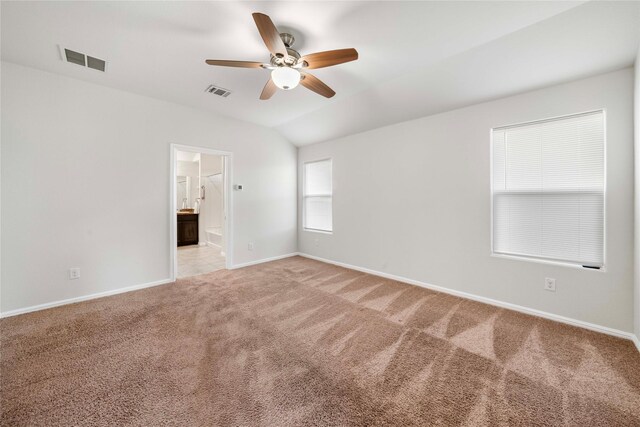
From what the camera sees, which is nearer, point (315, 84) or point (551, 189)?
point (315, 84)

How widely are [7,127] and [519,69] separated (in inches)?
215

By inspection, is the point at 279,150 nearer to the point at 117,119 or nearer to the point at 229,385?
the point at 117,119

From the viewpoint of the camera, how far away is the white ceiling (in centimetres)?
184

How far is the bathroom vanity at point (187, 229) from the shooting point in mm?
6660

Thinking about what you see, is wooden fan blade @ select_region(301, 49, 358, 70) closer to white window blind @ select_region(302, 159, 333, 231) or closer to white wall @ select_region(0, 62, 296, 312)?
white wall @ select_region(0, 62, 296, 312)

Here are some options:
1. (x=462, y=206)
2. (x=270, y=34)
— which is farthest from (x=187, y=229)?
(x=462, y=206)

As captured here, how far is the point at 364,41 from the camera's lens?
222 centimetres

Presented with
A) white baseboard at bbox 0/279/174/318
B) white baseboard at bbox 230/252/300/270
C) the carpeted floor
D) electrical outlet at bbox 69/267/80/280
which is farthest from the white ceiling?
white baseboard at bbox 230/252/300/270

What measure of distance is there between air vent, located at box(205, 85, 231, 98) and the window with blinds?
11.7ft

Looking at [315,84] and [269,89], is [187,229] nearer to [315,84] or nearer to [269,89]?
[269,89]

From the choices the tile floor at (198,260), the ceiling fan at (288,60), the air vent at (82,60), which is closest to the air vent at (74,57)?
the air vent at (82,60)

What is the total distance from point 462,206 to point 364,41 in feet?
7.58

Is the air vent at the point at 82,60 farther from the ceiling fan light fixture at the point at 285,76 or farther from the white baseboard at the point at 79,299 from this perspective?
the white baseboard at the point at 79,299

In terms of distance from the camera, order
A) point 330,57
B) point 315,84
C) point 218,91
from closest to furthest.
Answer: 1. point 330,57
2. point 315,84
3. point 218,91
